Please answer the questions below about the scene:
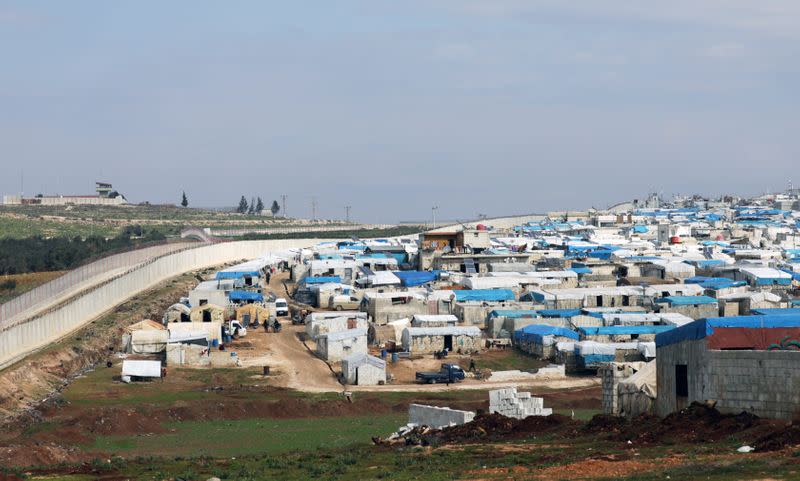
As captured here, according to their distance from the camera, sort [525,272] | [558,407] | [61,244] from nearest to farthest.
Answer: [558,407] → [525,272] → [61,244]

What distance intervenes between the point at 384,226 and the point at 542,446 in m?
166

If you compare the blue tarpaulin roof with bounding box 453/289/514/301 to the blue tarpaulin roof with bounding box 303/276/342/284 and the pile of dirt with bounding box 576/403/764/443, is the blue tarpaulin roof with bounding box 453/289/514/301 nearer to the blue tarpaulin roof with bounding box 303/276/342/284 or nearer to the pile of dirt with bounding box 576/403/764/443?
the blue tarpaulin roof with bounding box 303/276/342/284

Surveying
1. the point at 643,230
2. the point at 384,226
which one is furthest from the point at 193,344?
the point at 384,226

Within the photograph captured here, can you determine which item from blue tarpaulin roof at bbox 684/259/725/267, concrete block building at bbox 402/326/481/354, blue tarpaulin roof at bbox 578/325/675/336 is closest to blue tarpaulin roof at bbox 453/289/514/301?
concrete block building at bbox 402/326/481/354

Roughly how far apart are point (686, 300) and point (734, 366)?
36539 millimetres

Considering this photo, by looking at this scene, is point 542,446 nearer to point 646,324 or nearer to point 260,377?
point 260,377

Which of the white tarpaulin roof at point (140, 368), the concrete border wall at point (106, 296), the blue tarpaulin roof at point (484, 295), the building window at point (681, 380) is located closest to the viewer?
the building window at point (681, 380)

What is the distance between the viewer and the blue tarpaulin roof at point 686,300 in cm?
6025

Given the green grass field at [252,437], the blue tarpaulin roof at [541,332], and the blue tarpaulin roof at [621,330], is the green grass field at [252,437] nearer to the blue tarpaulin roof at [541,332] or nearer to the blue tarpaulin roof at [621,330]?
Answer: the blue tarpaulin roof at [541,332]

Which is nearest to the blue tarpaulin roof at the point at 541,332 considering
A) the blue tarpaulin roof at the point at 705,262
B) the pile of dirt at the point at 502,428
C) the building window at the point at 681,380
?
the pile of dirt at the point at 502,428

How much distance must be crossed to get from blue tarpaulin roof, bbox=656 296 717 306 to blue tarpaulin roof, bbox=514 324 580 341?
8.25 meters

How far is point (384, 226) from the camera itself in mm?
191625

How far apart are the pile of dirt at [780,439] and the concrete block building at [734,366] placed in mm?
1301

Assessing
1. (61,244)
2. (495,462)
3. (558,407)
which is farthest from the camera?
(61,244)
